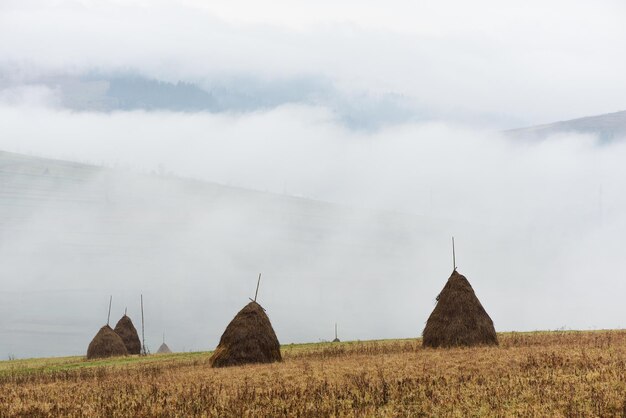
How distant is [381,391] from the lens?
16016 mm

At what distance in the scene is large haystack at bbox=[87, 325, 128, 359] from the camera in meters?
49.5

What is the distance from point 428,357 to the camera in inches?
953

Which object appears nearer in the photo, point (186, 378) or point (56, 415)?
point (56, 415)

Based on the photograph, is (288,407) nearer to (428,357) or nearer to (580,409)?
(580,409)

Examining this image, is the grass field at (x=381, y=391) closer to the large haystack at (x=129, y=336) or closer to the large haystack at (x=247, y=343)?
the large haystack at (x=247, y=343)

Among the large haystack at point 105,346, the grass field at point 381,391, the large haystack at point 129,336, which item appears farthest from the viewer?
the large haystack at point 129,336

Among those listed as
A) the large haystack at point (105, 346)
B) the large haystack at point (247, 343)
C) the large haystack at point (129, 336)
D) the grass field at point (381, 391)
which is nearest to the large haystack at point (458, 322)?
the grass field at point (381, 391)

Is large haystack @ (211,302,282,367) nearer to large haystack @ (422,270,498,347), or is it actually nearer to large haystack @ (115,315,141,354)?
large haystack @ (422,270,498,347)

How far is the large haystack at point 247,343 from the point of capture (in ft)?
89.9

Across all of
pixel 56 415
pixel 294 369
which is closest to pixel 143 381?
pixel 294 369

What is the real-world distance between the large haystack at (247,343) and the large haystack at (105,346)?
25.3 meters

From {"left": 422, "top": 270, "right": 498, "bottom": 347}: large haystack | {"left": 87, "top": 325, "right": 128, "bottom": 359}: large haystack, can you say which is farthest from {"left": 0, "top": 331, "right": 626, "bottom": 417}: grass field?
{"left": 87, "top": 325, "right": 128, "bottom": 359}: large haystack

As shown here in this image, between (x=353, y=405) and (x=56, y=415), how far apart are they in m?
7.16

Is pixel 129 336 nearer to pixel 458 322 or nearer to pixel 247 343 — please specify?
pixel 247 343
